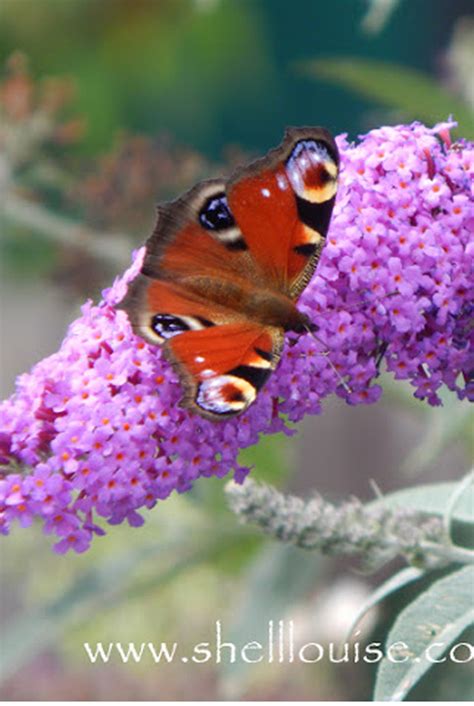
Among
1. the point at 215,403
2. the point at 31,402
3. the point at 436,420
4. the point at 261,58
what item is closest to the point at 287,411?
the point at 215,403

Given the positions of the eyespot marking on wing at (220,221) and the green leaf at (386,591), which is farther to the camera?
the green leaf at (386,591)

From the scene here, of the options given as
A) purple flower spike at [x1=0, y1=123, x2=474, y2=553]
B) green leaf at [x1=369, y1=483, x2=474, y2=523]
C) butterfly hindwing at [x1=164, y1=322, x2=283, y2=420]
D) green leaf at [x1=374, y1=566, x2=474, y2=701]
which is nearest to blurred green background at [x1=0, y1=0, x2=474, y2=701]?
green leaf at [x1=369, y1=483, x2=474, y2=523]

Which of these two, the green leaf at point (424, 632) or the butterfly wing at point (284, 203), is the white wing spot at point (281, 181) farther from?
the green leaf at point (424, 632)

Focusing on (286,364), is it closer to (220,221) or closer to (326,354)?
(326,354)

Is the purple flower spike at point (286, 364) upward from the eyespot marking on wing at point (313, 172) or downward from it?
downward

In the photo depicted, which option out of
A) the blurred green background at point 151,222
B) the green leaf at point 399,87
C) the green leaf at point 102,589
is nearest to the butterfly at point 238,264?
the blurred green background at point 151,222

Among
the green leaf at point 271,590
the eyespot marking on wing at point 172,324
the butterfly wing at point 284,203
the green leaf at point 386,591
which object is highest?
the butterfly wing at point 284,203

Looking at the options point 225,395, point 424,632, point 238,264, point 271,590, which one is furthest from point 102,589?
point 225,395

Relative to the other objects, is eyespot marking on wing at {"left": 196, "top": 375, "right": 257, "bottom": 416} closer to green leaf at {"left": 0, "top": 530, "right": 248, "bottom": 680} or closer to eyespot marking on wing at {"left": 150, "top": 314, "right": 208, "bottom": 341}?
eyespot marking on wing at {"left": 150, "top": 314, "right": 208, "bottom": 341}
